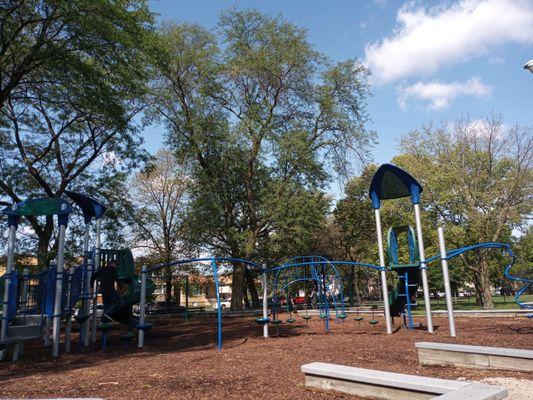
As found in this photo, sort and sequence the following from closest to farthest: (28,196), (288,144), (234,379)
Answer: (234,379) → (28,196) → (288,144)

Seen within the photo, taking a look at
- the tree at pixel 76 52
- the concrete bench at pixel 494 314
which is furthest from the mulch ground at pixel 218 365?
the tree at pixel 76 52

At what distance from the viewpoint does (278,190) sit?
71.8 ft

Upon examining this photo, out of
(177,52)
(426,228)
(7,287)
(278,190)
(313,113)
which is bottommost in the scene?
(7,287)

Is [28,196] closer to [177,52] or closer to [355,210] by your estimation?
[177,52]

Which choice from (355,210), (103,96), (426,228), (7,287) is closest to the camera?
(7,287)

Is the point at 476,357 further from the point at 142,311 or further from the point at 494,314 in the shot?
the point at 494,314

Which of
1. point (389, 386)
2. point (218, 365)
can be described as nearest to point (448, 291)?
point (218, 365)

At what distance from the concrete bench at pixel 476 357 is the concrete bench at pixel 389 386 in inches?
76.0

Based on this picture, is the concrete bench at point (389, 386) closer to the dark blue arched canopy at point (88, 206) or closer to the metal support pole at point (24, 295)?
the dark blue arched canopy at point (88, 206)

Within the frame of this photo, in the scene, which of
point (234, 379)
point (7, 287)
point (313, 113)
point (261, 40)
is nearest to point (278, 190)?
point (313, 113)

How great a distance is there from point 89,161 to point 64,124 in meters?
1.91

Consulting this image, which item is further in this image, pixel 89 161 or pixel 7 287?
pixel 89 161

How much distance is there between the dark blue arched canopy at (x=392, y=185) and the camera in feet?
37.7

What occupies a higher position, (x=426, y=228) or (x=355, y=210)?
(x=355, y=210)
